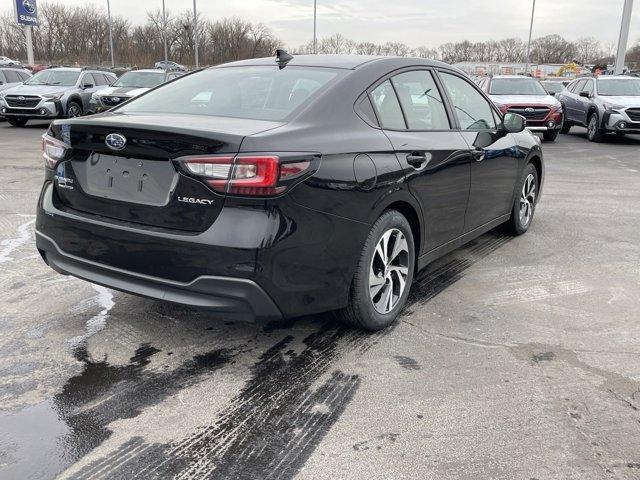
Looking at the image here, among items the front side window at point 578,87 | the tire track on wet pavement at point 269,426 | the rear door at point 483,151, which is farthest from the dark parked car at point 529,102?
the tire track on wet pavement at point 269,426

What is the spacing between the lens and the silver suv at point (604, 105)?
1476 cm

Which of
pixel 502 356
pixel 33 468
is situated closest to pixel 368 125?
pixel 502 356

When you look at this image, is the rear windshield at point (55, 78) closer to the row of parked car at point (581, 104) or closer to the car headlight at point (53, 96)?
the car headlight at point (53, 96)

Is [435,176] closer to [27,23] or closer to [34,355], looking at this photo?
[34,355]

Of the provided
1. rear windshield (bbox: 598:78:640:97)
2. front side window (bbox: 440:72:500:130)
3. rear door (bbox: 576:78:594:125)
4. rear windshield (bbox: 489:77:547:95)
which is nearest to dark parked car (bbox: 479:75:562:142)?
rear windshield (bbox: 489:77:547:95)

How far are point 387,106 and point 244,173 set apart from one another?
1.32 m

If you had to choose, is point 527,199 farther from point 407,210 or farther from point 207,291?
point 207,291

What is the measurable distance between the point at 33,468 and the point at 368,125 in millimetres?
2338

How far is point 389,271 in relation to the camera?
3.74 metres

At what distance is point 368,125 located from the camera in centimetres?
347

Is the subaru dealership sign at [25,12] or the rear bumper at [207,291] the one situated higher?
the subaru dealership sign at [25,12]

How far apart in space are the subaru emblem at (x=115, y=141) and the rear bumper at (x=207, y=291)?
0.61 meters

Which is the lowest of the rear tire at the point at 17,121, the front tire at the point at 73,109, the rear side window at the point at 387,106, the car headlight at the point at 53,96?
the rear tire at the point at 17,121

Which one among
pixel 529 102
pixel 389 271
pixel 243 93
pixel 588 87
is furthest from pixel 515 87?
pixel 243 93
